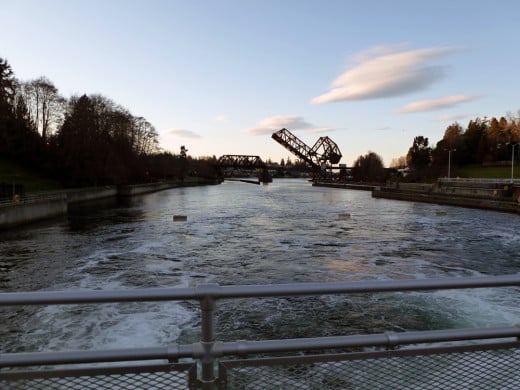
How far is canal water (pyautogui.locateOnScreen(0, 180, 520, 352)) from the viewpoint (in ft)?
36.1

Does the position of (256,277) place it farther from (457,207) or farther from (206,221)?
(457,207)

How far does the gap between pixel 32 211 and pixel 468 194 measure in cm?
5553

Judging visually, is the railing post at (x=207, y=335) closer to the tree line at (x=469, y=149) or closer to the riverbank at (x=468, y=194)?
the riverbank at (x=468, y=194)

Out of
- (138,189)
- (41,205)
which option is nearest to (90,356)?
(41,205)

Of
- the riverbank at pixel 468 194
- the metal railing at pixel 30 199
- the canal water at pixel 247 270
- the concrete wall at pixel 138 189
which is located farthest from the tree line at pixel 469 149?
the metal railing at pixel 30 199

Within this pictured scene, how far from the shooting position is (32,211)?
3512 centimetres

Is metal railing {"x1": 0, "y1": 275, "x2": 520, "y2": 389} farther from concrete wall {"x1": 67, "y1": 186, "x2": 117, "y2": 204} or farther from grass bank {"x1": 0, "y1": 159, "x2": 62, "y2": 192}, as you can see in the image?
grass bank {"x1": 0, "y1": 159, "x2": 62, "y2": 192}

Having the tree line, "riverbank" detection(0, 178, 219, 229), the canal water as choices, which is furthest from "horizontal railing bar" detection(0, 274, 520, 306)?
the tree line

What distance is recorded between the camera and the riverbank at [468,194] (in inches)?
1944

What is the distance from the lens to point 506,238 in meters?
28.0

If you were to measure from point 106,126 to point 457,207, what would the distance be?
210 ft

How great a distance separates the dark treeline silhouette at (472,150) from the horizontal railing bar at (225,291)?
352 ft

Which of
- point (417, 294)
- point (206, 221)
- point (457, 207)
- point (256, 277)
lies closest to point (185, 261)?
point (256, 277)

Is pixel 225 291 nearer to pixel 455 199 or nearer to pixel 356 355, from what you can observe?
pixel 356 355
